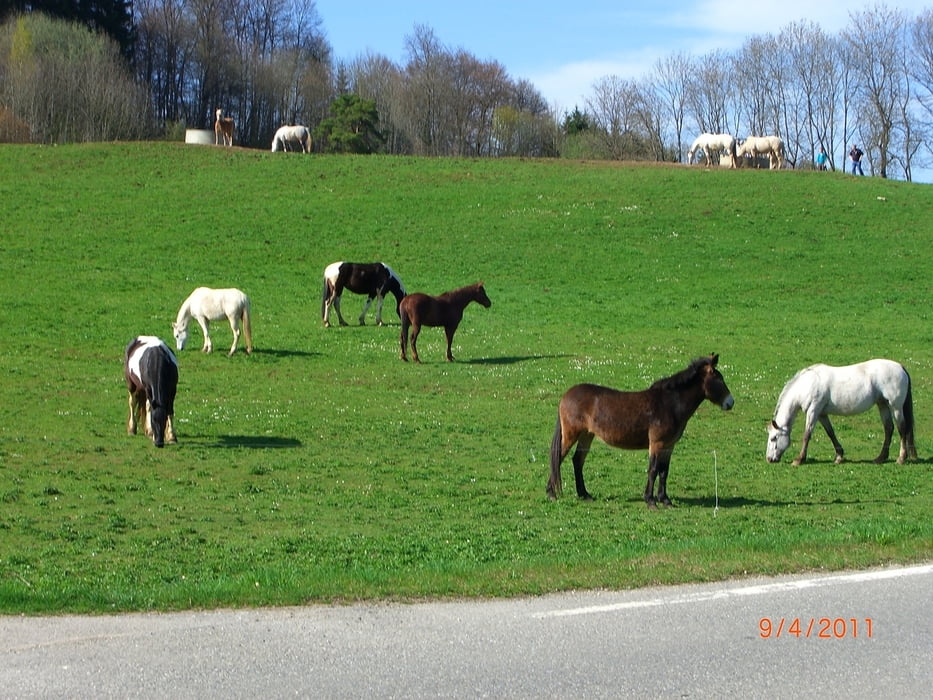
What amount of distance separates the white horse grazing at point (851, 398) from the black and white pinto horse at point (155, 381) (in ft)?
30.5

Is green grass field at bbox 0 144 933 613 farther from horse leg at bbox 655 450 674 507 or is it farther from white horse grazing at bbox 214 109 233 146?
white horse grazing at bbox 214 109 233 146

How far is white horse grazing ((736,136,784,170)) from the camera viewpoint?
64.7 metres

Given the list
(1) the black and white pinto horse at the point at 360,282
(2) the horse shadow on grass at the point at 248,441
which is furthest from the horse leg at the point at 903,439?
(1) the black and white pinto horse at the point at 360,282

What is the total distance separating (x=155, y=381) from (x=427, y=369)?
30.7 feet

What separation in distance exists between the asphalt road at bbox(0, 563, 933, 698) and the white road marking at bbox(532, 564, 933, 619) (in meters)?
0.03

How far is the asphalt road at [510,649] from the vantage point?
6332 millimetres

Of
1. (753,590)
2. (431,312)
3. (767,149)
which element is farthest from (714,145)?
(753,590)

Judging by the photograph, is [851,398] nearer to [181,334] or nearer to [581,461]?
[581,461]

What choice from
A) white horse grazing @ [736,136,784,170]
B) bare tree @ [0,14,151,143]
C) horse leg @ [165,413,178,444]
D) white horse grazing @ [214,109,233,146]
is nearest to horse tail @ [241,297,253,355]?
horse leg @ [165,413,178,444]

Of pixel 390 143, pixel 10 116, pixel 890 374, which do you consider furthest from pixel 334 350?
pixel 390 143

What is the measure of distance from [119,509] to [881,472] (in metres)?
10.8

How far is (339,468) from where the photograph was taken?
15.9 meters

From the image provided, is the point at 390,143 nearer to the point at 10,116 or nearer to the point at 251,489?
the point at 10,116

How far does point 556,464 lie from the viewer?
13656mm
